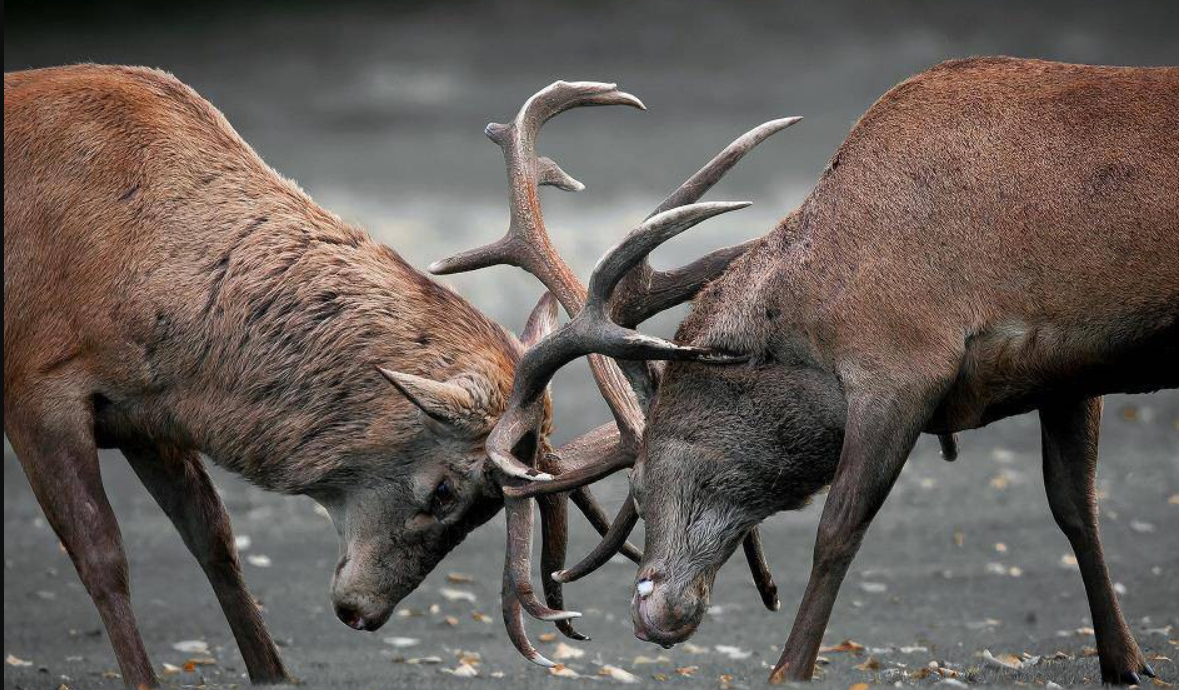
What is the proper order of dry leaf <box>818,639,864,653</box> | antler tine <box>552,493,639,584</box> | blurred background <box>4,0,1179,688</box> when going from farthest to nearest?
blurred background <box>4,0,1179,688</box> < dry leaf <box>818,639,864,653</box> < antler tine <box>552,493,639,584</box>

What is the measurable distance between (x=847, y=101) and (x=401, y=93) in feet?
19.8

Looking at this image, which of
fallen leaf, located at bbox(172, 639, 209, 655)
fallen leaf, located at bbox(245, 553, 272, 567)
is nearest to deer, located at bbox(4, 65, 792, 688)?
fallen leaf, located at bbox(172, 639, 209, 655)

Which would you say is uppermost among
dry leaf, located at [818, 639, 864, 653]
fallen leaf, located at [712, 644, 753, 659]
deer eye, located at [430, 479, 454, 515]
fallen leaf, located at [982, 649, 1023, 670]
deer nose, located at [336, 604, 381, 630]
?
deer eye, located at [430, 479, 454, 515]

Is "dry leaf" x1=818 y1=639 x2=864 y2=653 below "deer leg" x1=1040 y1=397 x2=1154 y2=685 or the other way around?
below

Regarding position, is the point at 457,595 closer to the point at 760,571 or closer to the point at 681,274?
the point at 760,571

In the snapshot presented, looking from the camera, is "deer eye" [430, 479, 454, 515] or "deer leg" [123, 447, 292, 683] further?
"deer leg" [123, 447, 292, 683]

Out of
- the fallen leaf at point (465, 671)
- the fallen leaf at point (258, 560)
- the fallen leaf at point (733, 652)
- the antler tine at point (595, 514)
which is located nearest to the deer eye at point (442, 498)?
the antler tine at point (595, 514)

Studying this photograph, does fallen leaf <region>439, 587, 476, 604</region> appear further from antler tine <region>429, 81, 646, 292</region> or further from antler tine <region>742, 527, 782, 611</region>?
antler tine <region>429, 81, 646, 292</region>

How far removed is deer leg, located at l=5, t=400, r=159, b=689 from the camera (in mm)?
6688

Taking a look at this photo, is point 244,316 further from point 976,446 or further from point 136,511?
point 976,446

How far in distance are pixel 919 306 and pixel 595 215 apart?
12.8 metres

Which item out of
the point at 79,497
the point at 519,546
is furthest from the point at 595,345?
the point at 79,497

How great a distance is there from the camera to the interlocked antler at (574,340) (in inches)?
242

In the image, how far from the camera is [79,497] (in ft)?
22.0
